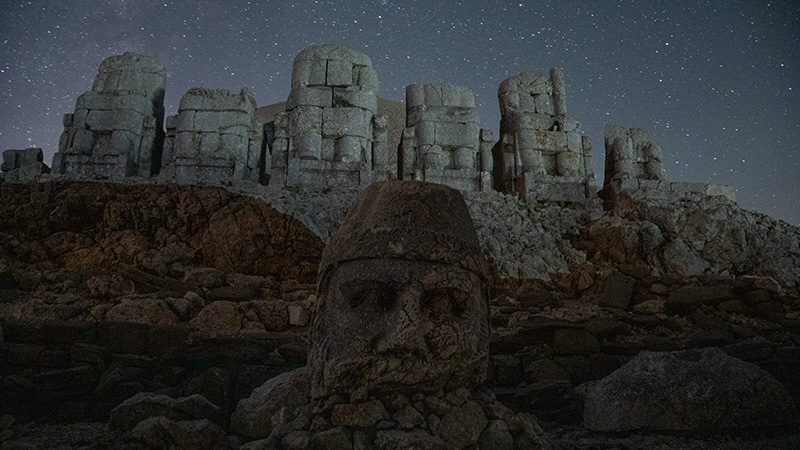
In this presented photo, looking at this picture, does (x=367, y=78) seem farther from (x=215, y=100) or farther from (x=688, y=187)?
(x=688, y=187)

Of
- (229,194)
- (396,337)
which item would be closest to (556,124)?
(229,194)

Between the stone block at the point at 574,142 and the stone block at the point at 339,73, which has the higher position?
the stone block at the point at 339,73

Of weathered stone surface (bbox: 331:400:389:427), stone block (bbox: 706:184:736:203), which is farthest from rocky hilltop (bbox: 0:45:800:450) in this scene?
stone block (bbox: 706:184:736:203)

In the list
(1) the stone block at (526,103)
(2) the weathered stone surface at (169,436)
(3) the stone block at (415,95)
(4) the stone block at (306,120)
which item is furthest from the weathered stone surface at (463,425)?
(1) the stone block at (526,103)

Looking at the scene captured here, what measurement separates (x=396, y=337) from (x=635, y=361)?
2.75 meters

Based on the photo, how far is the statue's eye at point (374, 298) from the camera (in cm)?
342

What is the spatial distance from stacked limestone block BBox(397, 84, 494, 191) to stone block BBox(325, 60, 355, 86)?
59.6 inches

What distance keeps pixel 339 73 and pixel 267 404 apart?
10.2m

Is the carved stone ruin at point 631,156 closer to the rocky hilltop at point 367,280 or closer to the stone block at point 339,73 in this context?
the rocky hilltop at point 367,280

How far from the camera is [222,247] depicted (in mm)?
9461

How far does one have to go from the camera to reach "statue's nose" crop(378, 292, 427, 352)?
329cm

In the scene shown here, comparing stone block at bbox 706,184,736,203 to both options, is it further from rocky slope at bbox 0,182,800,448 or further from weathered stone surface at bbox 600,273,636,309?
weathered stone surface at bbox 600,273,636,309

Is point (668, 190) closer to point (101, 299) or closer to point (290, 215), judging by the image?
point (290, 215)

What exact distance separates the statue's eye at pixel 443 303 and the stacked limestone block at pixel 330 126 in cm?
844
